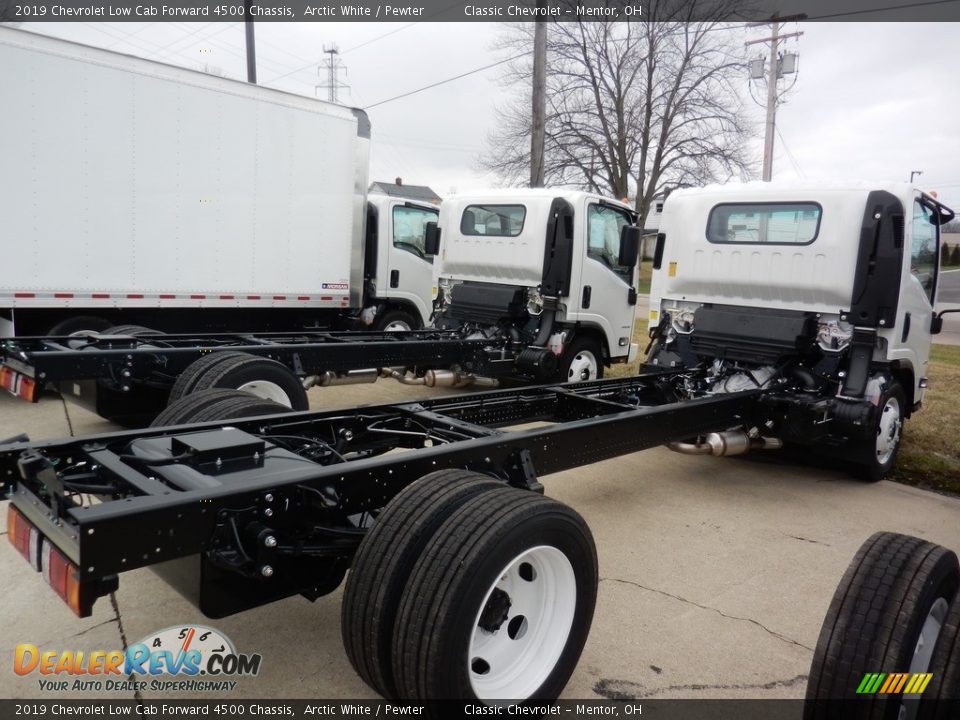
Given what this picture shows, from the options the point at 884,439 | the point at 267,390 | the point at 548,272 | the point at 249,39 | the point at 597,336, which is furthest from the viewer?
the point at 249,39

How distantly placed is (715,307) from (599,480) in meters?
2.01

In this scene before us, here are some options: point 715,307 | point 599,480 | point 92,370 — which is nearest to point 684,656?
point 599,480

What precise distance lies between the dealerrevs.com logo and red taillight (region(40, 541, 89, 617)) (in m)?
0.91

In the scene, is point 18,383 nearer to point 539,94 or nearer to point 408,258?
point 408,258

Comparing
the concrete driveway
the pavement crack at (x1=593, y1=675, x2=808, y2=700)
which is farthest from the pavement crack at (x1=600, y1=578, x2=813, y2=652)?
the pavement crack at (x1=593, y1=675, x2=808, y2=700)

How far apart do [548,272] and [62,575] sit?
673 cm

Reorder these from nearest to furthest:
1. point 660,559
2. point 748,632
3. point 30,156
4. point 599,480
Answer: point 748,632 → point 660,559 → point 599,480 → point 30,156

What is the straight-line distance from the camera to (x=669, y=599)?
3.87 m

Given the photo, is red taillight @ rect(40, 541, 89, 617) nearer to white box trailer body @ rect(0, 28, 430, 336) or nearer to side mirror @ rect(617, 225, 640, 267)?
white box trailer body @ rect(0, 28, 430, 336)

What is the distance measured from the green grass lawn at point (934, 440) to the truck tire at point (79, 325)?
5.87m

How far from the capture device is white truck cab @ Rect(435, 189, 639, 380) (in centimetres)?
838

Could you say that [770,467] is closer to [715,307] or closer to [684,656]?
[715,307]

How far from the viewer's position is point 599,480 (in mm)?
5883

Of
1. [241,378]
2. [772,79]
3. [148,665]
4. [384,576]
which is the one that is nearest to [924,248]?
[241,378]
